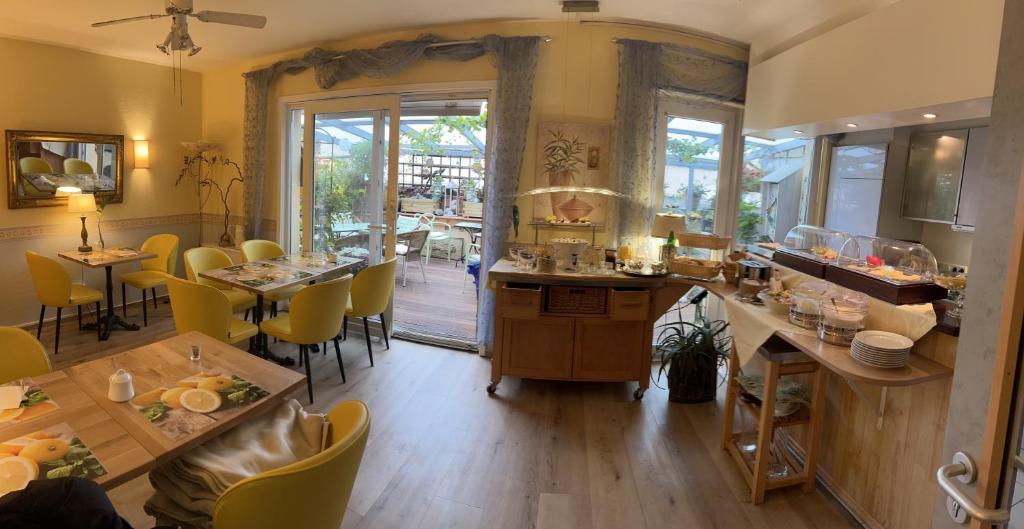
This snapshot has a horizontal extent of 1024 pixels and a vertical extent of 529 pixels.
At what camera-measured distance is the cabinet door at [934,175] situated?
3410 millimetres

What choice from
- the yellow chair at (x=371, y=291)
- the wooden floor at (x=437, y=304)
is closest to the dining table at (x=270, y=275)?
the yellow chair at (x=371, y=291)

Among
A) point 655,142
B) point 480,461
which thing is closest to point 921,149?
point 655,142

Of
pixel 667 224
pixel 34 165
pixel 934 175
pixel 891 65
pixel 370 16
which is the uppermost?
pixel 370 16

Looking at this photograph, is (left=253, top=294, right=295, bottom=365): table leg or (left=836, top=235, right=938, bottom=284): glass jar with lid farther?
(left=253, top=294, right=295, bottom=365): table leg

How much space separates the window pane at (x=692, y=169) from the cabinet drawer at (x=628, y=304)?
3.44ft

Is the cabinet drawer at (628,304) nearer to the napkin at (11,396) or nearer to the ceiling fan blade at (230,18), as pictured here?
the ceiling fan blade at (230,18)

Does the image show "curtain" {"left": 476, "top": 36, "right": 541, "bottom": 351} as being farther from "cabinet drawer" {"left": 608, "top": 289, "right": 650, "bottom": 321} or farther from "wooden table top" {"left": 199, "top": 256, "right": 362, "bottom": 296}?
"wooden table top" {"left": 199, "top": 256, "right": 362, "bottom": 296}

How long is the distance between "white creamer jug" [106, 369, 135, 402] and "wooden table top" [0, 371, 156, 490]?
5cm

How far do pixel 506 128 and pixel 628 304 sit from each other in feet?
5.18

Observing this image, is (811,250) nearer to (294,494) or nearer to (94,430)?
(294,494)

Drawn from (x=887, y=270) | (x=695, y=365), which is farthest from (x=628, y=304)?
(x=887, y=270)

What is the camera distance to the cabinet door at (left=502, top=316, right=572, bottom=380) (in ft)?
11.5

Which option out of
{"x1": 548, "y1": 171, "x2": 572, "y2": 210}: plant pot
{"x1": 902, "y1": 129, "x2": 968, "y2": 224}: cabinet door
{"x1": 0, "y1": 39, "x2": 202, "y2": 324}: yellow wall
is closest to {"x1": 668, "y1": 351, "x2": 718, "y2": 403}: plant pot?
{"x1": 548, "y1": 171, "x2": 572, "y2": 210}: plant pot

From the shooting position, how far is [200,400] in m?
1.70
